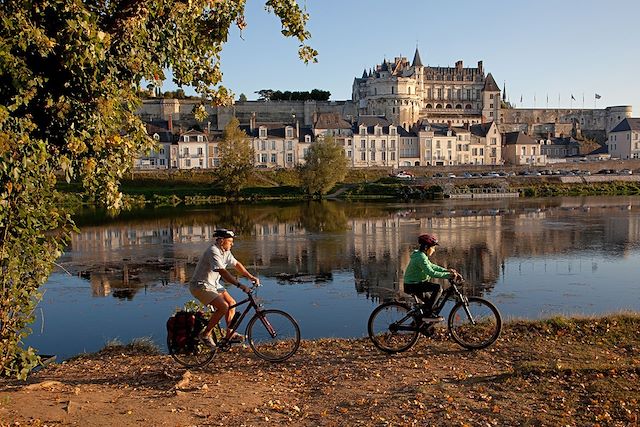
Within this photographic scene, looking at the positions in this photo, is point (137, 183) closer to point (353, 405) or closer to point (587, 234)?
point (587, 234)

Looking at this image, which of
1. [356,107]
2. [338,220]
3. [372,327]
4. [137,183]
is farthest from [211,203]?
[356,107]

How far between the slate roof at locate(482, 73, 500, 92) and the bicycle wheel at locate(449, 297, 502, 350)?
4593 inches

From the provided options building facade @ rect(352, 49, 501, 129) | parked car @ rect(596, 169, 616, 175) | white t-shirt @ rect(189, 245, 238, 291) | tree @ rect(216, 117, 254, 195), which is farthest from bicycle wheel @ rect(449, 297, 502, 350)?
building facade @ rect(352, 49, 501, 129)

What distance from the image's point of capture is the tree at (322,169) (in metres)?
→ 64.1

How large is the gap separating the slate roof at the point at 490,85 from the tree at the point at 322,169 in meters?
64.5

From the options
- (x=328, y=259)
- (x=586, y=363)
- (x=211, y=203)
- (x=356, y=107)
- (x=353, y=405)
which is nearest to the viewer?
Result: (x=353, y=405)

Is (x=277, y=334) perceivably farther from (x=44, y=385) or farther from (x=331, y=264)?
(x=331, y=264)

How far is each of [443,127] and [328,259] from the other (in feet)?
234

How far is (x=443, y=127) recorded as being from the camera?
9212 cm

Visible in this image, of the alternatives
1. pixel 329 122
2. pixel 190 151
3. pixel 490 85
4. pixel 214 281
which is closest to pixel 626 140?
pixel 490 85

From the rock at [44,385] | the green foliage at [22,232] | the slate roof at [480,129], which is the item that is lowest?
the rock at [44,385]

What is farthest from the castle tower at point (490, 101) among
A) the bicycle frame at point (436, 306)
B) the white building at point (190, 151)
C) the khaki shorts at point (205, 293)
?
the khaki shorts at point (205, 293)

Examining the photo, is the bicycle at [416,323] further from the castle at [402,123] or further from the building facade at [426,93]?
the building facade at [426,93]

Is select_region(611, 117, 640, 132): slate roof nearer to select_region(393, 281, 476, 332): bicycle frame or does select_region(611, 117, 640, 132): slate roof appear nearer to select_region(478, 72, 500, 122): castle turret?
select_region(478, 72, 500, 122): castle turret
